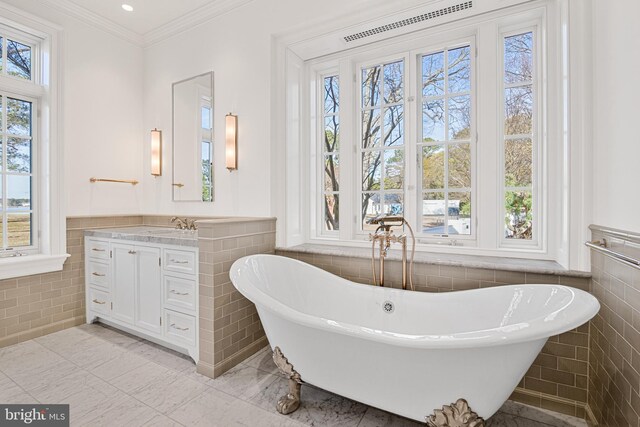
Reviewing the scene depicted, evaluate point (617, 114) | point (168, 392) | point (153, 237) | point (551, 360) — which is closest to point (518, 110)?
point (617, 114)

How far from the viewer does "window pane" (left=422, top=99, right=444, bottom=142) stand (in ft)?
7.85

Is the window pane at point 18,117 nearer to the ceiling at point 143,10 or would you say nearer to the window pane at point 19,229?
the window pane at point 19,229

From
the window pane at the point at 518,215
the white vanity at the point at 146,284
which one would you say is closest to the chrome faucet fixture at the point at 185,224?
the white vanity at the point at 146,284

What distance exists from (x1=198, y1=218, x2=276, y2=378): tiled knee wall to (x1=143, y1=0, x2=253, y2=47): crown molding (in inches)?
79.1

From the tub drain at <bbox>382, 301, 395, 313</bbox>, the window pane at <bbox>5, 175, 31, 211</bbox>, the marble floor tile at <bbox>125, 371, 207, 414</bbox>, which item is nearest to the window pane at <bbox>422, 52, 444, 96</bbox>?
the tub drain at <bbox>382, 301, 395, 313</bbox>

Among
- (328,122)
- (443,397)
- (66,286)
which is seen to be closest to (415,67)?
(328,122)

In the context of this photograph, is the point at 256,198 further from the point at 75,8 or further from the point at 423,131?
the point at 75,8

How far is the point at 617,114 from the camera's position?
1400 millimetres

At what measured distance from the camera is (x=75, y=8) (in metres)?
2.84

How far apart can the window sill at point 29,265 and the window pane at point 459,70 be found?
365cm

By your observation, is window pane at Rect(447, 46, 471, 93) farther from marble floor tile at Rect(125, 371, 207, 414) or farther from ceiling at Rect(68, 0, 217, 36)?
marble floor tile at Rect(125, 371, 207, 414)

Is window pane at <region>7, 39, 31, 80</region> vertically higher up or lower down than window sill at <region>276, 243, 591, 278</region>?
higher up

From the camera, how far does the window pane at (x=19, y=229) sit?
266 cm

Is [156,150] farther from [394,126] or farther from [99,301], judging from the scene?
[394,126]
